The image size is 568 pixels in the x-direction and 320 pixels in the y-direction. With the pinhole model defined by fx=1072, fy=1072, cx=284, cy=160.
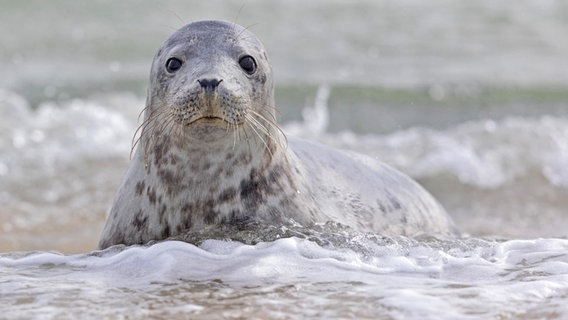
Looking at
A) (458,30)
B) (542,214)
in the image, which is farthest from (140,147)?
(458,30)

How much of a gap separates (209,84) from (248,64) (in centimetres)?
51

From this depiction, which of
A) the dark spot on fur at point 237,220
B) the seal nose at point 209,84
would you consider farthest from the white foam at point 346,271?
the seal nose at point 209,84

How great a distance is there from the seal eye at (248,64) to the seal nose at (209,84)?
450mm

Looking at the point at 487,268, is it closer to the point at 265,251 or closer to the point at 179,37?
A: the point at 265,251

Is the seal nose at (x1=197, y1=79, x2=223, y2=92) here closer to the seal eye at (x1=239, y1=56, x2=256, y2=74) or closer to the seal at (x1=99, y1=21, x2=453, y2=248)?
the seal at (x1=99, y1=21, x2=453, y2=248)

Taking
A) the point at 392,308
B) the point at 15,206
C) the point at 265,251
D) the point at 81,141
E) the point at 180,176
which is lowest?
the point at 392,308

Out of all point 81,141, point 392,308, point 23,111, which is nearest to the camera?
point 392,308

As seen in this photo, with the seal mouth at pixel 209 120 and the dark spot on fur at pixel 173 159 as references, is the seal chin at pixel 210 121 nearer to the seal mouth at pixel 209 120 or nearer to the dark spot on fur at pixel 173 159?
the seal mouth at pixel 209 120

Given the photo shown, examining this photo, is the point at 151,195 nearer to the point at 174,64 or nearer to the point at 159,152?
the point at 159,152

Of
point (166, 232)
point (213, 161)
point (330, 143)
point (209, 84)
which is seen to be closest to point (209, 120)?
point (209, 84)

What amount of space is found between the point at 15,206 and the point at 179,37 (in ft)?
9.55

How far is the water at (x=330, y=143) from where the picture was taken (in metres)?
3.39

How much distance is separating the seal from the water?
0.68 ft

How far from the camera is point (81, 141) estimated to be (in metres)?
8.39
